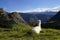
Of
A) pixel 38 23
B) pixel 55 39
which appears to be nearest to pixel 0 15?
pixel 38 23

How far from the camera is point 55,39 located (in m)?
35.1

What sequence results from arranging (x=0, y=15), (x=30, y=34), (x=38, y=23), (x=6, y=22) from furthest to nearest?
(x=0, y=15)
(x=6, y=22)
(x=38, y=23)
(x=30, y=34)

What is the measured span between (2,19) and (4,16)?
7391mm

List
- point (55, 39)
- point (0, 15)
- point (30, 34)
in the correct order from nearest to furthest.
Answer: point (55, 39)
point (30, 34)
point (0, 15)

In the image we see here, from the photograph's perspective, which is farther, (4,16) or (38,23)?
(4,16)

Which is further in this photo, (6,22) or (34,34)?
(6,22)

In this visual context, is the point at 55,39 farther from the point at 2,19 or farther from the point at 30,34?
the point at 2,19

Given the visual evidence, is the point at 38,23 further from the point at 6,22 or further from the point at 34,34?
the point at 6,22

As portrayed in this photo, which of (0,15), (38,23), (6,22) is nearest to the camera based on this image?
(38,23)

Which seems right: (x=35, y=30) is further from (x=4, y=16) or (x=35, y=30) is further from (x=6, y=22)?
(x=4, y=16)

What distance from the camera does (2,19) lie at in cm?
11700

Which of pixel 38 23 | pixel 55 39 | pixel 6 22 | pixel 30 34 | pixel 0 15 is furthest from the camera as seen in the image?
pixel 0 15

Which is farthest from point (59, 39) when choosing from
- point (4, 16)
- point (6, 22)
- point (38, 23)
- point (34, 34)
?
point (4, 16)

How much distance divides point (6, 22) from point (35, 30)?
71.0 meters
